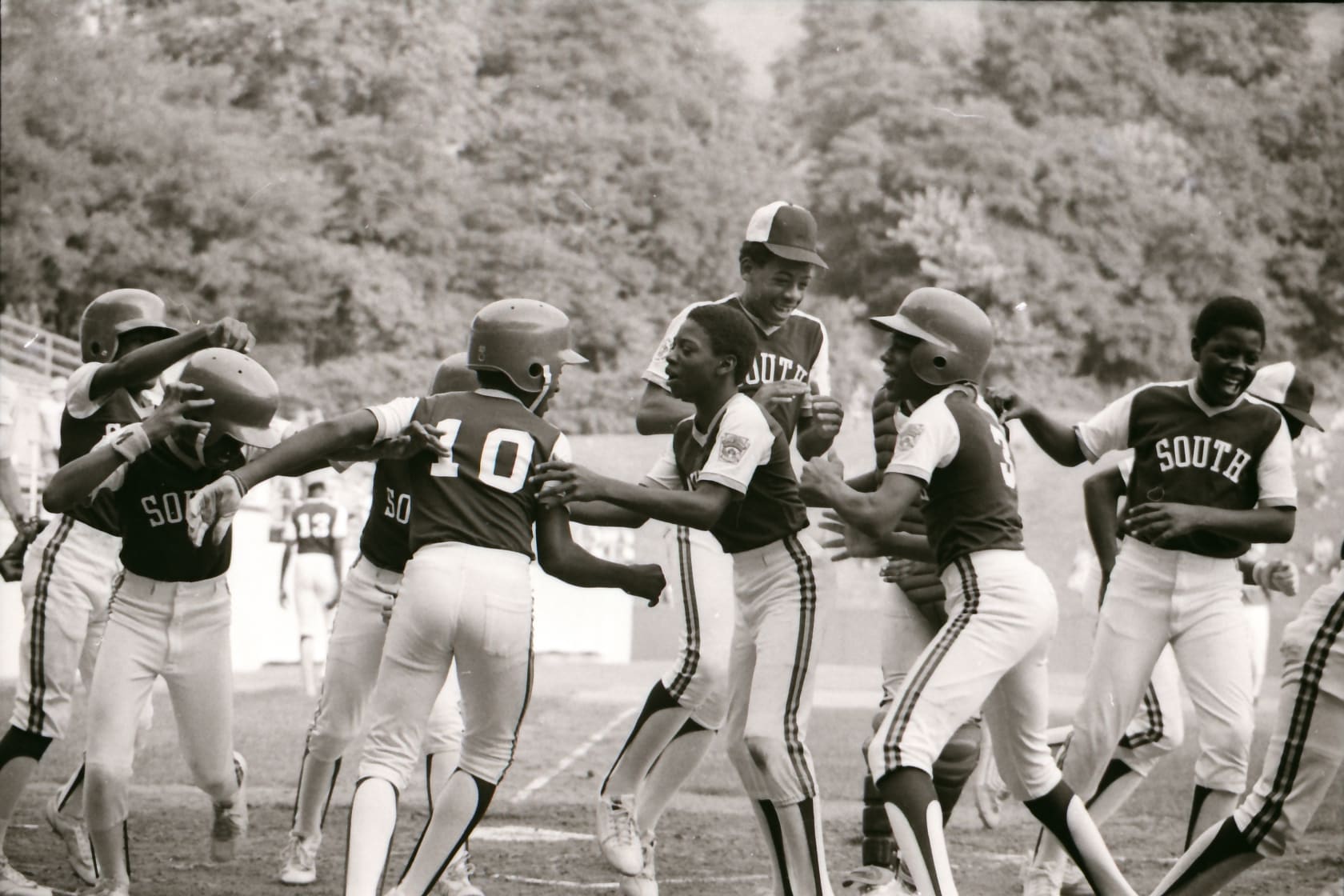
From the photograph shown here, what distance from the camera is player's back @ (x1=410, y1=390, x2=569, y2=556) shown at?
18.0 ft

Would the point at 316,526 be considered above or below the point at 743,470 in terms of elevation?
below

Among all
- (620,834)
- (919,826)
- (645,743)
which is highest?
(919,826)

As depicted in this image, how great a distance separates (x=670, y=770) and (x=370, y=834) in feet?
5.75

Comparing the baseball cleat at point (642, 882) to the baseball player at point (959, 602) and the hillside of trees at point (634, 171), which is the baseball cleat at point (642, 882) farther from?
the hillside of trees at point (634, 171)

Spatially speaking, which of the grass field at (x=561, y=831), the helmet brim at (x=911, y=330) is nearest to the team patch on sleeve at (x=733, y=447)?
the helmet brim at (x=911, y=330)


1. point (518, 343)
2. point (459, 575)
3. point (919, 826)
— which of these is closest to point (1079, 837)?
point (919, 826)

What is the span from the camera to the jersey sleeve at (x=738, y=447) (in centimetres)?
574

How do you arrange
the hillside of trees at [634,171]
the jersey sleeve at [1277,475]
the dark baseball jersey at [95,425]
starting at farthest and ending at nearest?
the hillside of trees at [634,171]
the dark baseball jersey at [95,425]
the jersey sleeve at [1277,475]

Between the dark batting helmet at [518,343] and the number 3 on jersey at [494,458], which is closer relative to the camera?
the number 3 on jersey at [494,458]

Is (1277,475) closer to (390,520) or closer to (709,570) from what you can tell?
(709,570)

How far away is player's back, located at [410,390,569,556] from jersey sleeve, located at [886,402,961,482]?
3.93ft

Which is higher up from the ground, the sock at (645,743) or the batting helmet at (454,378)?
the batting helmet at (454,378)

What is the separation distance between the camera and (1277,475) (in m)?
6.19

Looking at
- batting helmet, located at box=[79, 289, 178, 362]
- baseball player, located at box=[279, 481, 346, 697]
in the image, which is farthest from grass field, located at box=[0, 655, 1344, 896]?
baseball player, located at box=[279, 481, 346, 697]
